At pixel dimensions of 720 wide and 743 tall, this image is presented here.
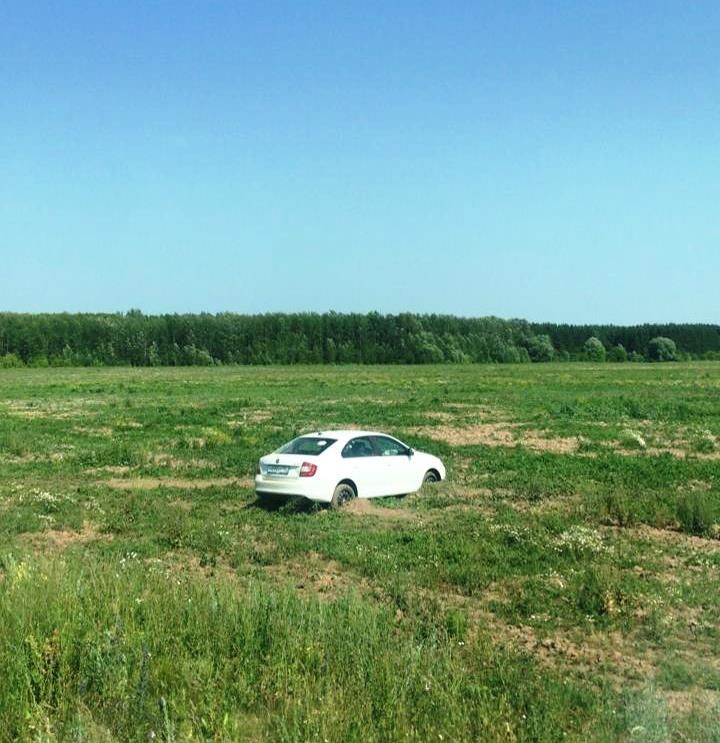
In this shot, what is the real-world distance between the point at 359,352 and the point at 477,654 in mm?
120202

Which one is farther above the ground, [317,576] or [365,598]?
[365,598]

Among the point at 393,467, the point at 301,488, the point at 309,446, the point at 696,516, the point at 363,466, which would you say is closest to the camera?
the point at 696,516

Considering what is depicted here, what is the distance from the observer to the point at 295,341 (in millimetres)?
126938

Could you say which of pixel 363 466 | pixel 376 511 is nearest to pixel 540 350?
pixel 363 466

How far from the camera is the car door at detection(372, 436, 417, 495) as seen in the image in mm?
18844

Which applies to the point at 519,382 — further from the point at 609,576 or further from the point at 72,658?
the point at 72,658

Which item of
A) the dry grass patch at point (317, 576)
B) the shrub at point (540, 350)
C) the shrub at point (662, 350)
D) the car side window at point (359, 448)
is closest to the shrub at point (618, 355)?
the shrub at point (662, 350)

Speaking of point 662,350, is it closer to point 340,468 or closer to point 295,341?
point 295,341

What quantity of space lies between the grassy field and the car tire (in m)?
0.52

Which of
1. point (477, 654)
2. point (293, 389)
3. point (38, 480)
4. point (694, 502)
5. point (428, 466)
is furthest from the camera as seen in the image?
point (293, 389)

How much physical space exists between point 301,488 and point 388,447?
285 cm

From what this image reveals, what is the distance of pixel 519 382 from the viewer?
65500 mm

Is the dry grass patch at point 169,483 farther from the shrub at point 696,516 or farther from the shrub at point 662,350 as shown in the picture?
the shrub at point 662,350

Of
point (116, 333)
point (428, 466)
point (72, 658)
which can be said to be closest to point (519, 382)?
point (428, 466)
